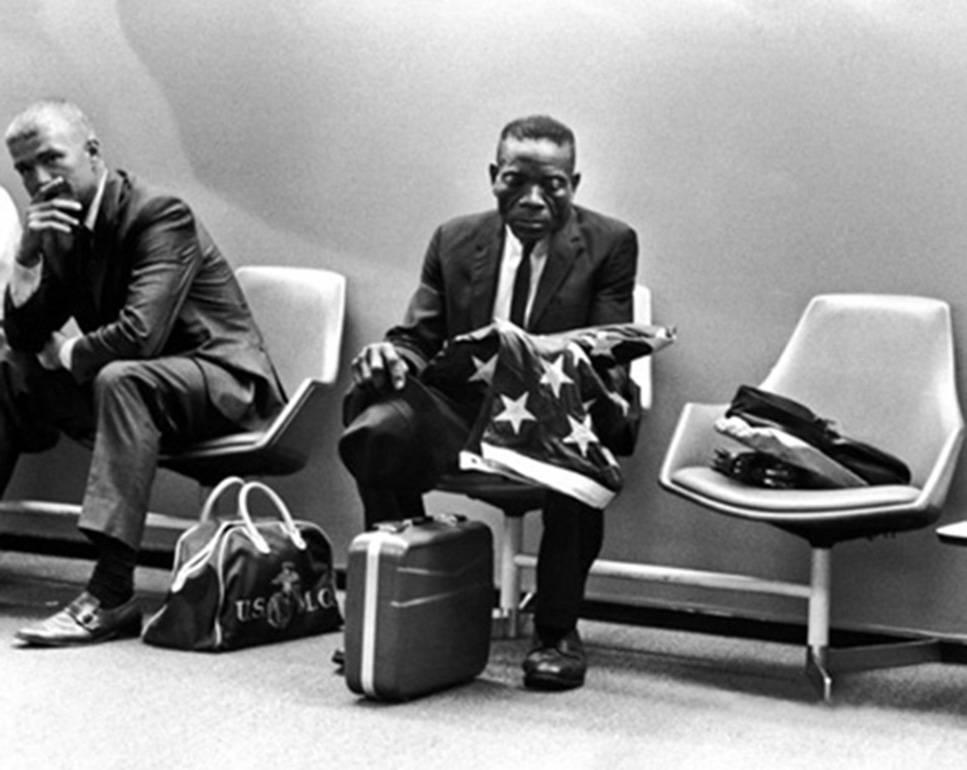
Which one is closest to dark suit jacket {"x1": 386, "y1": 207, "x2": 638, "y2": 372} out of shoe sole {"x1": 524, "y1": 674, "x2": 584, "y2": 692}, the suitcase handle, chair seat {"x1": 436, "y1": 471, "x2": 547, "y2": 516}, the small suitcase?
chair seat {"x1": 436, "y1": 471, "x2": 547, "y2": 516}

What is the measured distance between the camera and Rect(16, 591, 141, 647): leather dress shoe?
3920 millimetres

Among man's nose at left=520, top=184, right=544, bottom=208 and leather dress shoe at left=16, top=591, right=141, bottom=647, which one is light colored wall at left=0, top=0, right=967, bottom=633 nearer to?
man's nose at left=520, top=184, right=544, bottom=208

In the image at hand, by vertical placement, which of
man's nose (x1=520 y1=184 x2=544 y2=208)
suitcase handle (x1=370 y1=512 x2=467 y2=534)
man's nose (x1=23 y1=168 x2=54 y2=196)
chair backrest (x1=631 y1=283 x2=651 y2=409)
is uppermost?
man's nose (x1=520 y1=184 x2=544 y2=208)

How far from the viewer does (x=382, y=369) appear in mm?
3736

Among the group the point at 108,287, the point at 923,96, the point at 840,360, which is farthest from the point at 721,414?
the point at 108,287

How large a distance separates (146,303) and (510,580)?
1.15m

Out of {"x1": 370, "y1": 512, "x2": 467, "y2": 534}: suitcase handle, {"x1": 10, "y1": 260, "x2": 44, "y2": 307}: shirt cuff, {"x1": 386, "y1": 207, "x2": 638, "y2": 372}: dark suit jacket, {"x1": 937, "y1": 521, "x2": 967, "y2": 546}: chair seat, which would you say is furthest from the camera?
{"x1": 10, "y1": 260, "x2": 44, "y2": 307}: shirt cuff

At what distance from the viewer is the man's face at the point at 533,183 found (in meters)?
3.79

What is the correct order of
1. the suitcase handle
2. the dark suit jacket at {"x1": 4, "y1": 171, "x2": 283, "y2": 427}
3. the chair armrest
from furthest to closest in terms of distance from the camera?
the dark suit jacket at {"x1": 4, "y1": 171, "x2": 283, "y2": 427} → the chair armrest → the suitcase handle

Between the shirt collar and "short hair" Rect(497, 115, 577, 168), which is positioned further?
the shirt collar

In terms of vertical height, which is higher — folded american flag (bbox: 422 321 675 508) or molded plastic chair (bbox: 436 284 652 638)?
folded american flag (bbox: 422 321 675 508)

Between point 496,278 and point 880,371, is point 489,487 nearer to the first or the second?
point 496,278

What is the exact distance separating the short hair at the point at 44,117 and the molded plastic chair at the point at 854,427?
1722mm

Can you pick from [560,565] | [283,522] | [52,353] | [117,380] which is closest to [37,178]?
[52,353]
